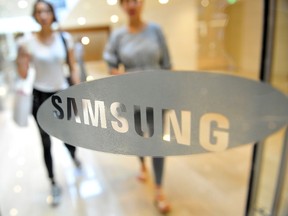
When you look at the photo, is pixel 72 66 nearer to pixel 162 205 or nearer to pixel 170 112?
pixel 170 112

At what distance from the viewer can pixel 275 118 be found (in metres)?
0.49

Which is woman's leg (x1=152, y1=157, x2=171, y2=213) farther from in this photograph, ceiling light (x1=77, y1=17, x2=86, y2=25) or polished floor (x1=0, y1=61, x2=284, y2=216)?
ceiling light (x1=77, y1=17, x2=86, y2=25)

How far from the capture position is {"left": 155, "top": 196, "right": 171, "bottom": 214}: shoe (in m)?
1.28

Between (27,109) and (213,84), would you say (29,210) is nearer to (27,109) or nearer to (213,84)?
(27,109)

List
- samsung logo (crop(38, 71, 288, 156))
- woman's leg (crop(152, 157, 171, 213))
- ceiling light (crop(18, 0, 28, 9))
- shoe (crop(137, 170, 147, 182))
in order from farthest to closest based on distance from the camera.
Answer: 1. shoe (crop(137, 170, 147, 182))
2. woman's leg (crop(152, 157, 171, 213))
3. ceiling light (crop(18, 0, 28, 9))
4. samsung logo (crop(38, 71, 288, 156))

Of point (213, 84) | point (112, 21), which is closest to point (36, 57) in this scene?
point (112, 21)

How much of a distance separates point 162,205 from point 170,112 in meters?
0.95

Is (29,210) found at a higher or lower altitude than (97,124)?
lower

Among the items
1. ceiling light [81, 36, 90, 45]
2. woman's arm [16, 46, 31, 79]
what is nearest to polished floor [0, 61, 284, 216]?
woman's arm [16, 46, 31, 79]

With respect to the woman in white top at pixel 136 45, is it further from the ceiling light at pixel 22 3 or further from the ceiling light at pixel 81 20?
the ceiling light at pixel 22 3

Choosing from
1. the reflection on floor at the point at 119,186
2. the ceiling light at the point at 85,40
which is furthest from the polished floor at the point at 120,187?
the ceiling light at the point at 85,40

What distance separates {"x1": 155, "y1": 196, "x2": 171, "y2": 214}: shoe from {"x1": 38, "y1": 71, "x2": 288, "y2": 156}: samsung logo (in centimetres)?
85

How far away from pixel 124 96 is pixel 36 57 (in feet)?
1.14

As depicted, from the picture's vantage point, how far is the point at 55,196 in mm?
1312
